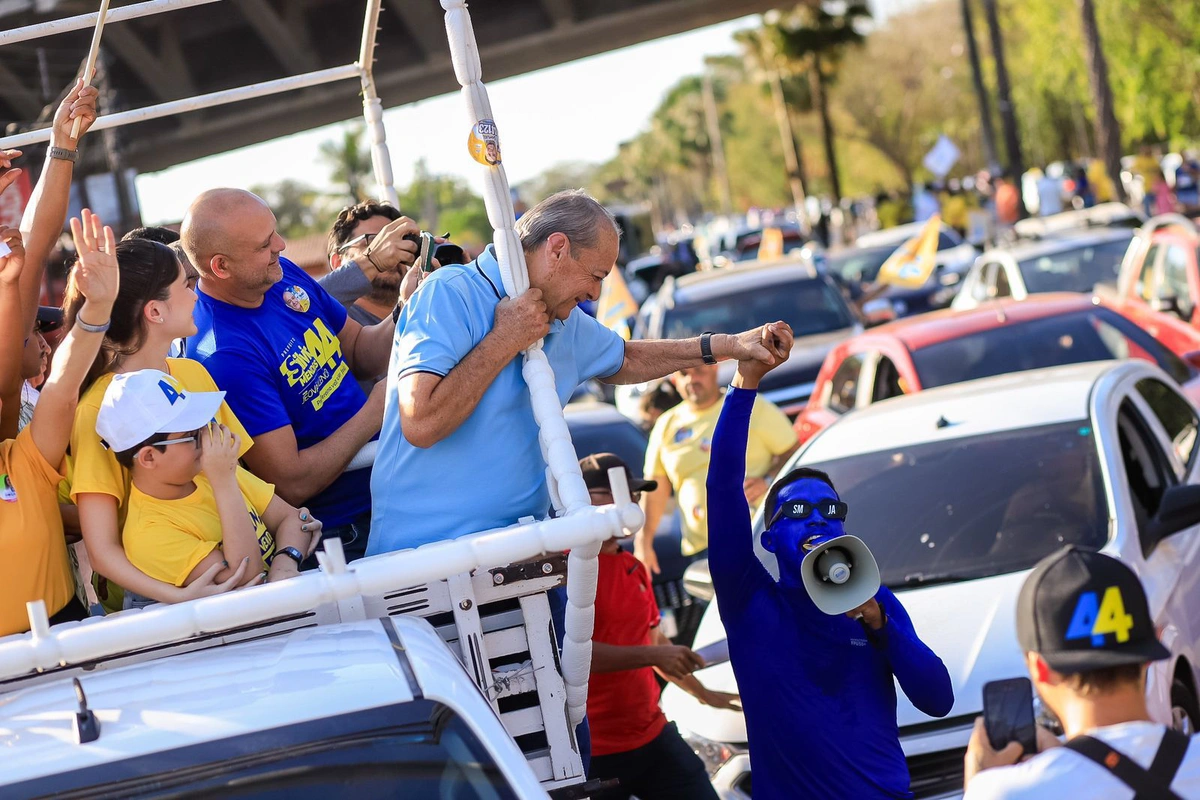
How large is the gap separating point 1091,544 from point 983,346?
11.5 ft

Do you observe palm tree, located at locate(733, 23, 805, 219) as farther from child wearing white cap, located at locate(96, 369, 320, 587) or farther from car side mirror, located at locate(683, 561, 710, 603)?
child wearing white cap, located at locate(96, 369, 320, 587)

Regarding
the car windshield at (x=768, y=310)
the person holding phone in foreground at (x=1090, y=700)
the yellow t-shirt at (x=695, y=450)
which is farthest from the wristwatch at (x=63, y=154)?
the car windshield at (x=768, y=310)

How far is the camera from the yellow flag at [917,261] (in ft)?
43.6

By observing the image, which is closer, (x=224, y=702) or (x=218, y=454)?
(x=224, y=702)

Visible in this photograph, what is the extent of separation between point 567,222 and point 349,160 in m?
65.2

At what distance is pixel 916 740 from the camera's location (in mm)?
4613

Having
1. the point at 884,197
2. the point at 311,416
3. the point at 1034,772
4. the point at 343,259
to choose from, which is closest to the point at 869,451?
the point at 343,259

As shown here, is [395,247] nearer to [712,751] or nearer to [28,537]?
[28,537]

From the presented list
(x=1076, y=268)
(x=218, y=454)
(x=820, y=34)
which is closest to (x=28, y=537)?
(x=218, y=454)

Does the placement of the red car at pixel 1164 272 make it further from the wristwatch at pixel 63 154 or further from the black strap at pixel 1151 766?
the black strap at pixel 1151 766

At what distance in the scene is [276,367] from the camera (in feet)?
13.6

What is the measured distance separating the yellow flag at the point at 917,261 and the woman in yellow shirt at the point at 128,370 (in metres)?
10.2

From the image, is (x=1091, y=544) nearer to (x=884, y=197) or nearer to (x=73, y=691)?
(x=73, y=691)

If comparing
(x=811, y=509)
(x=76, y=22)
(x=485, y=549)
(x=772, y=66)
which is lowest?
(x=811, y=509)
